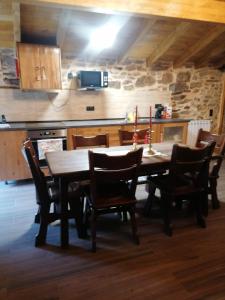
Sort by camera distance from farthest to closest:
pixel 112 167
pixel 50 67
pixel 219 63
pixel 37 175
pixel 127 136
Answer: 1. pixel 219 63
2. pixel 50 67
3. pixel 127 136
4. pixel 37 175
5. pixel 112 167

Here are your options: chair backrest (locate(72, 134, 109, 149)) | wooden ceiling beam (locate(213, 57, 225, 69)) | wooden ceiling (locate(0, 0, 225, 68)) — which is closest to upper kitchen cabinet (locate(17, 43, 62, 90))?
wooden ceiling (locate(0, 0, 225, 68))

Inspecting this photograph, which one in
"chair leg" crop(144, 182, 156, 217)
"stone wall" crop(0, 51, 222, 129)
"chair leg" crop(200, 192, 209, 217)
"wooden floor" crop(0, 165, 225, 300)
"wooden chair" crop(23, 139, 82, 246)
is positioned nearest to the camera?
"wooden floor" crop(0, 165, 225, 300)

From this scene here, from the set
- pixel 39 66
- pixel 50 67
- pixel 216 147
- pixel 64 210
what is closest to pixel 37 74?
pixel 39 66

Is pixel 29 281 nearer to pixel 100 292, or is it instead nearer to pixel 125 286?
pixel 100 292

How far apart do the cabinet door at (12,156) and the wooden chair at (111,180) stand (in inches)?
71.3

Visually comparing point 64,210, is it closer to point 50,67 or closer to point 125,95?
point 50,67

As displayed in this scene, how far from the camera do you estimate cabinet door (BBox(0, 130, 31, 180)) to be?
339 cm

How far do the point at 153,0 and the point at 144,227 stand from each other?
254cm

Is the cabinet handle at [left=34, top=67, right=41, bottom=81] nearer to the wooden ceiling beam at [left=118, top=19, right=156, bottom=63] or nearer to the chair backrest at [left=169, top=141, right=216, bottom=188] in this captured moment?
the wooden ceiling beam at [left=118, top=19, right=156, bottom=63]

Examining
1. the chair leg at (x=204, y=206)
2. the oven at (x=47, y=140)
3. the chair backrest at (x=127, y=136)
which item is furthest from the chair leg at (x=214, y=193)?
the oven at (x=47, y=140)

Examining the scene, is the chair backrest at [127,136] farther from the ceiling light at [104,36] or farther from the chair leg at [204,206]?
the ceiling light at [104,36]

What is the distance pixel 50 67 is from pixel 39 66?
164 millimetres

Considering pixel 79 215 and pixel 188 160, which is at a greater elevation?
pixel 188 160

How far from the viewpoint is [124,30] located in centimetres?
358
